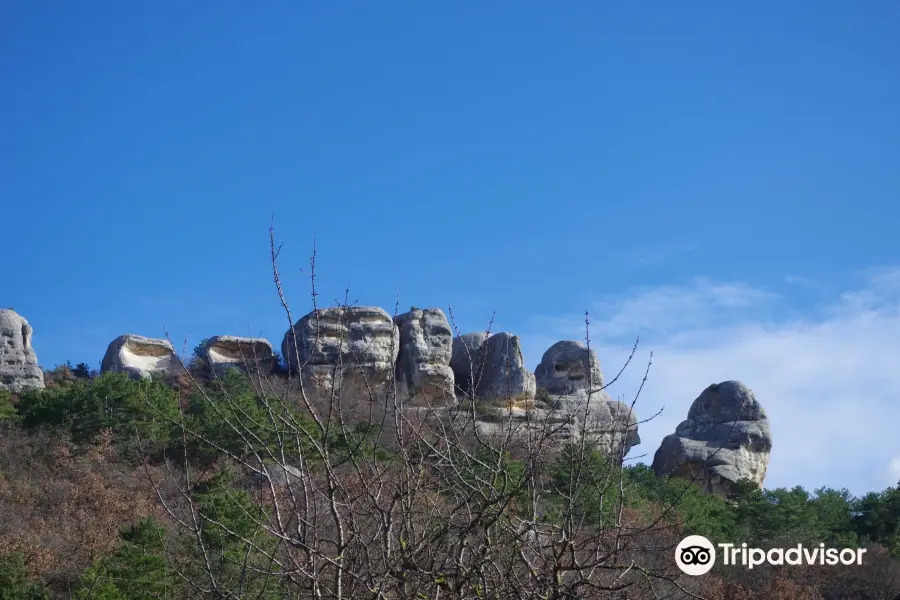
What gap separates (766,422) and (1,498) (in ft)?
78.5

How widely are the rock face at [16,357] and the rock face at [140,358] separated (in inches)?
127

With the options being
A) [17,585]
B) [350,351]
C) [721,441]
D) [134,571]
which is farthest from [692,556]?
[721,441]

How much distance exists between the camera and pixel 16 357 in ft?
106

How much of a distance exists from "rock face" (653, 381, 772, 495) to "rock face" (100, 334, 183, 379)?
15.9 metres

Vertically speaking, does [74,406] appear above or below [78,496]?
above

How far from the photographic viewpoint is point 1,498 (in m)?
20.9

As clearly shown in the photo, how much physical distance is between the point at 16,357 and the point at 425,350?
12251mm

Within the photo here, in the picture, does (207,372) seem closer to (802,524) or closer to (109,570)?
(802,524)

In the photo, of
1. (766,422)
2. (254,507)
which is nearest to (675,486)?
(766,422)

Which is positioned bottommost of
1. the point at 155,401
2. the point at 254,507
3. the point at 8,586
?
the point at 8,586

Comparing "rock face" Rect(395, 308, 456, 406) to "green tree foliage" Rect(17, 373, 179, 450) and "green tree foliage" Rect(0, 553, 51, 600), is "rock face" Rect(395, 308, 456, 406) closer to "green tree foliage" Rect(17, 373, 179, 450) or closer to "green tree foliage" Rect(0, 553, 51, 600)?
"green tree foliage" Rect(17, 373, 179, 450)

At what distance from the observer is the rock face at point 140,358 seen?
35781mm

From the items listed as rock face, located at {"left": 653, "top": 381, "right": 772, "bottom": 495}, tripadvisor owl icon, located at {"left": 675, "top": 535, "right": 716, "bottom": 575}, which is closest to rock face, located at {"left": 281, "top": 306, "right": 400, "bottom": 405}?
rock face, located at {"left": 653, "top": 381, "right": 772, "bottom": 495}

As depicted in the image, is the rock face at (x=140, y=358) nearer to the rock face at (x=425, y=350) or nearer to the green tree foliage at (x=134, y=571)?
the rock face at (x=425, y=350)
